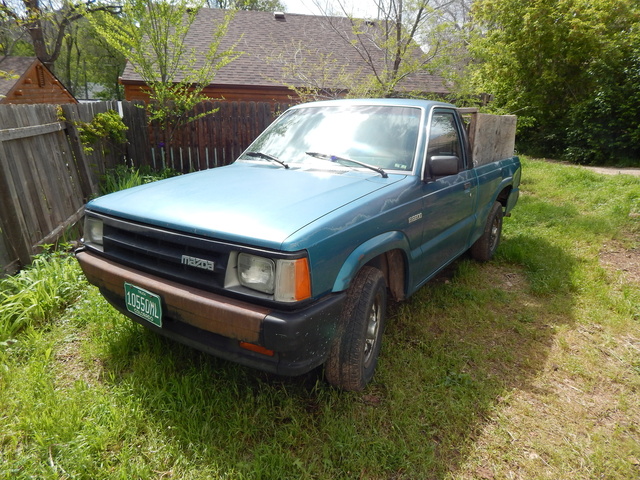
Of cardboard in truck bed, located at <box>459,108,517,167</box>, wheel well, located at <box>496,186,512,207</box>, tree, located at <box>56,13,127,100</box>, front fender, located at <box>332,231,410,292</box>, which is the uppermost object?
tree, located at <box>56,13,127,100</box>

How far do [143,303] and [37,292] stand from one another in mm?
1664

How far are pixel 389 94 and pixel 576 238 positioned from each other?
416 cm

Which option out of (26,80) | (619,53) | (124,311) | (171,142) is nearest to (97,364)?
(124,311)

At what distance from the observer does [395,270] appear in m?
2.75

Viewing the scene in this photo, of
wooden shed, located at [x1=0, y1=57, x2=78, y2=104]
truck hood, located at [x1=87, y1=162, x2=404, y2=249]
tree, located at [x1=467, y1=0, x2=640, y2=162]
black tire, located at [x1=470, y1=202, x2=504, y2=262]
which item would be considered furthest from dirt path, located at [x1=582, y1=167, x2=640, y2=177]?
wooden shed, located at [x1=0, y1=57, x2=78, y2=104]

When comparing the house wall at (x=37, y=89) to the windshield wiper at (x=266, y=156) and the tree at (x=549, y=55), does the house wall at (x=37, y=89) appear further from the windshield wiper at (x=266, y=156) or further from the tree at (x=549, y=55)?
the tree at (x=549, y=55)

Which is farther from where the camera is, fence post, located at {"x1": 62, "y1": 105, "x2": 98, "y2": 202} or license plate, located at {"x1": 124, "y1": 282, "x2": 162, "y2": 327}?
fence post, located at {"x1": 62, "y1": 105, "x2": 98, "y2": 202}

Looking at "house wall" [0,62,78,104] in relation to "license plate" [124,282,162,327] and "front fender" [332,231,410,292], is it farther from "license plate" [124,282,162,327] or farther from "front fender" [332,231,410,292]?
"front fender" [332,231,410,292]

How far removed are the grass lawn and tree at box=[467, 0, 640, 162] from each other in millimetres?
10370

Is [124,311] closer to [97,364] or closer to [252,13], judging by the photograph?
[97,364]

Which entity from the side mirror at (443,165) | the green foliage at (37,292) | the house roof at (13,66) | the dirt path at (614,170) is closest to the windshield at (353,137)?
the side mirror at (443,165)

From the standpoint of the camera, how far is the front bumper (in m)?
1.81

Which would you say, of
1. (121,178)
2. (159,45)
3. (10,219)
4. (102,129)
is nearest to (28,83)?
A: (159,45)

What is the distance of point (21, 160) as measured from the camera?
3.82m
